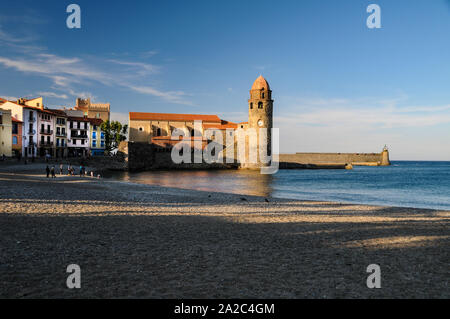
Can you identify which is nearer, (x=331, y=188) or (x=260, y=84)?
(x=331, y=188)

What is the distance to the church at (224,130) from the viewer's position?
246ft

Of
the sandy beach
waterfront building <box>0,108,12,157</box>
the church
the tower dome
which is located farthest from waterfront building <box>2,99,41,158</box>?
the sandy beach

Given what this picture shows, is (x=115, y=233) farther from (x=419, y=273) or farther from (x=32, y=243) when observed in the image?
(x=419, y=273)

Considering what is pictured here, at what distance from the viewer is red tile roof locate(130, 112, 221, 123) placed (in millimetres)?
92938

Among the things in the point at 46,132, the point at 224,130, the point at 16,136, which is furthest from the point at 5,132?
the point at 224,130

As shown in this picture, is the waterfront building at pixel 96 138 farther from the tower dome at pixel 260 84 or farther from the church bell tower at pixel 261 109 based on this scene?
the tower dome at pixel 260 84

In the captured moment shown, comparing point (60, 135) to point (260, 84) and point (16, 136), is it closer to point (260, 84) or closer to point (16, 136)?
point (16, 136)

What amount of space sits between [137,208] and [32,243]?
7.20 metres

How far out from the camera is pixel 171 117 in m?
94.7

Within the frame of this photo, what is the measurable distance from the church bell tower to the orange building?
46.5 meters

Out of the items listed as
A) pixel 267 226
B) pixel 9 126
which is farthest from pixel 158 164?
pixel 267 226

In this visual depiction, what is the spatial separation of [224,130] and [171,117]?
16.8 m

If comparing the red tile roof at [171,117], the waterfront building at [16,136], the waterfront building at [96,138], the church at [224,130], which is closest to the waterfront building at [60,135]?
the waterfront building at [96,138]
